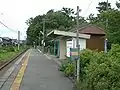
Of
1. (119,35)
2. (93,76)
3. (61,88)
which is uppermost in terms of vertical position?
(119,35)

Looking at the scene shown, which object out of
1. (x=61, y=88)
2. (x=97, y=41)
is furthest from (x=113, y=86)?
(x=97, y=41)

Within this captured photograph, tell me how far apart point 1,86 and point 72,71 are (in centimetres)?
444

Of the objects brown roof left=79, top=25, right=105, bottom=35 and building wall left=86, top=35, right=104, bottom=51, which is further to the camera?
brown roof left=79, top=25, right=105, bottom=35

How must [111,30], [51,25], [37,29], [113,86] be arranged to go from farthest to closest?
1. [37,29]
2. [51,25]
3. [111,30]
4. [113,86]

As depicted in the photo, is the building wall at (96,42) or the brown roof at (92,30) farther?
the brown roof at (92,30)

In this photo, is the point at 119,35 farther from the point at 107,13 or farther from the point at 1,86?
the point at 1,86

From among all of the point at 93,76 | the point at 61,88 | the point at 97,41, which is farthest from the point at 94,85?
the point at 97,41

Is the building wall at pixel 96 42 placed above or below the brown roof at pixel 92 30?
below

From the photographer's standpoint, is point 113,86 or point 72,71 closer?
point 113,86

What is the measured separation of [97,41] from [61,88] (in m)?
17.2

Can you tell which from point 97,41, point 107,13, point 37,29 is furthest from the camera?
point 37,29

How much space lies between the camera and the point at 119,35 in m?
14.5

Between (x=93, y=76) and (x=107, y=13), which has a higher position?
(x=107, y=13)

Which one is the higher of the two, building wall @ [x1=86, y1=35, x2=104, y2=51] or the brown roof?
the brown roof
